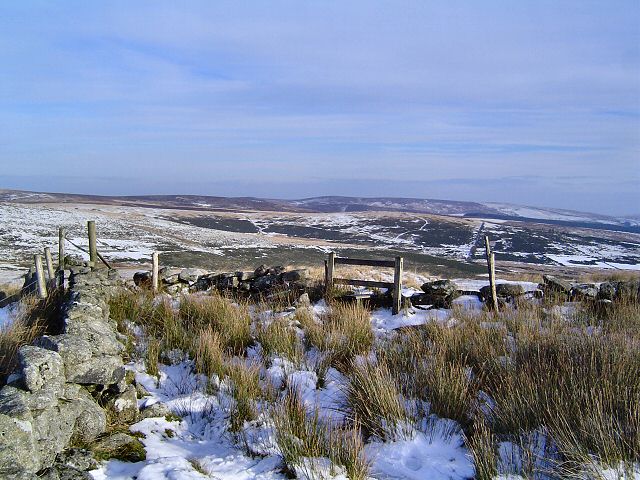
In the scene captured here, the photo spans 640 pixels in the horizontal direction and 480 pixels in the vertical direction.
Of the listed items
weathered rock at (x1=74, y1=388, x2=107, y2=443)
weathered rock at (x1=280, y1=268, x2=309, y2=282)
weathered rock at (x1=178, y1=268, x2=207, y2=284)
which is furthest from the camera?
weathered rock at (x1=178, y1=268, x2=207, y2=284)

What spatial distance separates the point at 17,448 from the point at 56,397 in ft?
2.14

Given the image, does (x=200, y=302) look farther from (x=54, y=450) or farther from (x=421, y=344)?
(x=54, y=450)

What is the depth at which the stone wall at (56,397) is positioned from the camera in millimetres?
3047

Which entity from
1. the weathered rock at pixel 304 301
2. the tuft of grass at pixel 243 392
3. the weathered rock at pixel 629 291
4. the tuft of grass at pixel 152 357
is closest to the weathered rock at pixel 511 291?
the weathered rock at pixel 629 291

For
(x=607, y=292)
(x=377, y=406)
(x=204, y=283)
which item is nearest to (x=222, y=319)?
(x=377, y=406)

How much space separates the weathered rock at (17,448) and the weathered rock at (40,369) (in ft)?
1.51

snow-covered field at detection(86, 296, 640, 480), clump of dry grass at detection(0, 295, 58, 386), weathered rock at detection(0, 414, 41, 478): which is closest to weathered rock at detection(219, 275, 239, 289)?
clump of dry grass at detection(0, 295, 58, 386)

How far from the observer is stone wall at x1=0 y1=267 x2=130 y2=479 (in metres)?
3.05

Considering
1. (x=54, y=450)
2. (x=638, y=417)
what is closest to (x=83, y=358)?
(x=54, y=450)

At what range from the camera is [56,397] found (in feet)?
11.9

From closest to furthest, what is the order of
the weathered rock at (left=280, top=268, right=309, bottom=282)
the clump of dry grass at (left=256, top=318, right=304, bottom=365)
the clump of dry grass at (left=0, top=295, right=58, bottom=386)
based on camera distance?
1. the clump of dry grass at (left=0, top=295, right=58, bottom=386)
2. the clump of dry grass at (left=256, top=318, right=304, bottom=365)
3. the weathered rock at (left=280, top=268, right=309, bottom=282)

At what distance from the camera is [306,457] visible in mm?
3777

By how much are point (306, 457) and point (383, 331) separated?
4.16 m

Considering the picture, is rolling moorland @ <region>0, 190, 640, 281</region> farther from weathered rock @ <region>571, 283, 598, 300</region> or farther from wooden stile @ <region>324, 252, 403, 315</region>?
weathered rock @ <region>571, 283, 598, 300</region>
